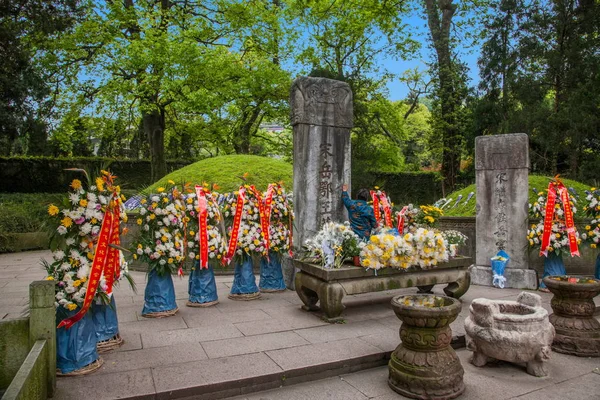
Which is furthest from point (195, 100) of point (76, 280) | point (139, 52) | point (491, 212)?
point (76, 280)

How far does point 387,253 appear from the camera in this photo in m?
5.32

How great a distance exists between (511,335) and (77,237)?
4220 mm

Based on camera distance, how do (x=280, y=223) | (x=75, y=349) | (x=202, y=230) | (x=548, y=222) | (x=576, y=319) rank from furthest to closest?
(x=548, y=222) < (x=280, y=223) < (x=202, y=230) < (x=576, y=319) < (x=75, y=349)

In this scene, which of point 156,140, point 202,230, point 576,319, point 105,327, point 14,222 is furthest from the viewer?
point 156,140

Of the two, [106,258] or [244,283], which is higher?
[106,258]

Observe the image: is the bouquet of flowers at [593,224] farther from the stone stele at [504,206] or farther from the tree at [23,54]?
the tree at [23,54]

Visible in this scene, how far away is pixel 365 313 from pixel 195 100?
10888 mm

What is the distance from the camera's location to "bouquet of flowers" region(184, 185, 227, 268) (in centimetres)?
590

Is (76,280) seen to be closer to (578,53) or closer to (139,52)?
(139,52)

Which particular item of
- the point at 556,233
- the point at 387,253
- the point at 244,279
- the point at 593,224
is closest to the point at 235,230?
the point at 244,279

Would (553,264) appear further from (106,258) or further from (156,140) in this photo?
(156,140)

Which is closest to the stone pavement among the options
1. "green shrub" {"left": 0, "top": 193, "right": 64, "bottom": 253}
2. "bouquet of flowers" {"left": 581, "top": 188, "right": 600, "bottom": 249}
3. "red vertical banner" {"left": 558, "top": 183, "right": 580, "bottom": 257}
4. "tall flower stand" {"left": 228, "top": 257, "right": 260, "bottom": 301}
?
"tall flower stand" {"left": 228, "top": 257, "right": 260, "bottom": 301}

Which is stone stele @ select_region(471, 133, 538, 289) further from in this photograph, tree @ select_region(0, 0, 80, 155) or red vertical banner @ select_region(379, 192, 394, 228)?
tree @ select_region(0, 0, 80, 155)

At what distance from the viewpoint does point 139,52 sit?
14047 mm
